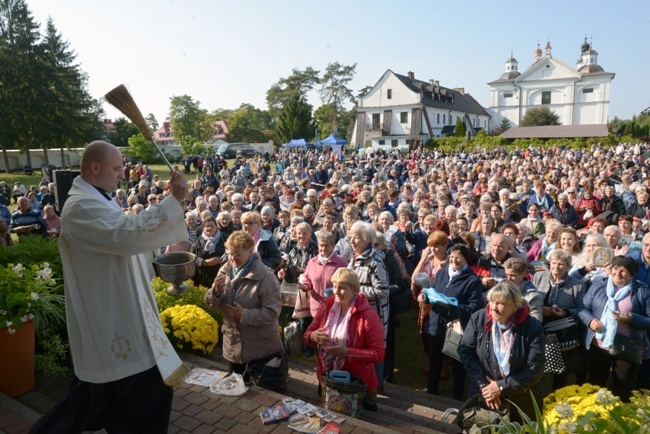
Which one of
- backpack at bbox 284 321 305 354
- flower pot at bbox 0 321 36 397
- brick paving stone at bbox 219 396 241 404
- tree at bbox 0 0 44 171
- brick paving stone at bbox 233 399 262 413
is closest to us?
brick paving stone at bbox 233 399 262 413

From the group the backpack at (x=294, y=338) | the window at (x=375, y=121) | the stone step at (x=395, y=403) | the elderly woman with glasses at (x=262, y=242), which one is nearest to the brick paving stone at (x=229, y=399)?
the stone step at (x=395, y=403)

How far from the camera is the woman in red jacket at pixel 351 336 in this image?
3955mm

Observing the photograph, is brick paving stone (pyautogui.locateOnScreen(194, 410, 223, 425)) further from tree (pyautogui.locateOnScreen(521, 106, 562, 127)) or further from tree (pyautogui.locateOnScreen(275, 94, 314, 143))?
tree (pyautogui.locateOnScreen(521, 106, 562, 127))

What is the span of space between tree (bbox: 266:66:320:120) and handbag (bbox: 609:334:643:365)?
71987mm

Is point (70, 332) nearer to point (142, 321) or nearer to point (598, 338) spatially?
point (142, 321)

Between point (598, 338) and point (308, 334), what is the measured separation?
281 centimetres

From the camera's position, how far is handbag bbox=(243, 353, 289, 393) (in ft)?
14.1

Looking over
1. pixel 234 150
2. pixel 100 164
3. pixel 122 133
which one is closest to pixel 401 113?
pixel 234 150

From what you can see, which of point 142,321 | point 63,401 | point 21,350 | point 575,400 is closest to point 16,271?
point 21,350

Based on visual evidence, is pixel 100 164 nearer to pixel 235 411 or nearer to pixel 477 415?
pixel 235 411

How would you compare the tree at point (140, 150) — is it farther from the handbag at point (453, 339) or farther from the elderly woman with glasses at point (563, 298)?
the elderly woman with glasses at point (563, 298)

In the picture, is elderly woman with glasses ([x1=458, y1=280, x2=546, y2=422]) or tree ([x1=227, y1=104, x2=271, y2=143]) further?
tree ([x1=227, y1=104, x2=271, y2=143])

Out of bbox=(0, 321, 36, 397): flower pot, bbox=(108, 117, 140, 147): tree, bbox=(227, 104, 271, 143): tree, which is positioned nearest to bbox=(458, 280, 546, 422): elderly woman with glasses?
bbox=(0, 321, 36, 397): flower pot

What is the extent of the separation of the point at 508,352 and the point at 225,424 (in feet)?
7.65
